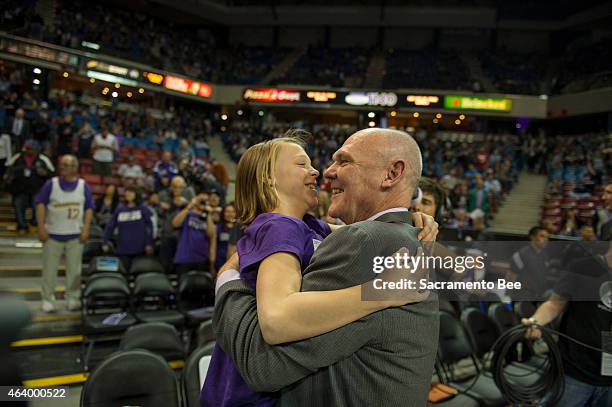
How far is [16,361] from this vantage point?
65cm

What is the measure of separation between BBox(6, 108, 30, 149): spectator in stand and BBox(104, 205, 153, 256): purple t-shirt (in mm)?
4784

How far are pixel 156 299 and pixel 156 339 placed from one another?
6.94ft

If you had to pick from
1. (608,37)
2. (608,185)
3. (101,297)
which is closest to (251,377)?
(608,37)

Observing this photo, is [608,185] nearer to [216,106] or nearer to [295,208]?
[295,208]

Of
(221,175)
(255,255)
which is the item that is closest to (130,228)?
(221,175)

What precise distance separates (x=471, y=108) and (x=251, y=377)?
1969 cm

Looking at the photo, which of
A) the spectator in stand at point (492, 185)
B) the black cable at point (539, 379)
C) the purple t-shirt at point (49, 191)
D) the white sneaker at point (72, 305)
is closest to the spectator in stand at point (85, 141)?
the purple t-shirt at point (49, 191)

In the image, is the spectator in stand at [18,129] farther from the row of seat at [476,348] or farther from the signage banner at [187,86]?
the signage banner at [187,86]

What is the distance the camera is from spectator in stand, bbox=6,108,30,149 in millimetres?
8992

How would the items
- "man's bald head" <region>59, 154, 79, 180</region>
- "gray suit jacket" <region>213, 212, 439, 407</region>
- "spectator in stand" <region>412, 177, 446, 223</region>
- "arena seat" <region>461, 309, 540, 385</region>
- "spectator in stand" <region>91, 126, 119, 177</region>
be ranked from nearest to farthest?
"gray suit jacket" <region>213, 212, 439, 407</region>, "spectator in stand" <region>412, 177, 446, 223</region>, "arena seat" <region>461, 309, 540, 385</region>, "man's bald head" <region>59, 154, 79, 180</region>, "spectator in stand" <region>91, 126, 119, 177</region>

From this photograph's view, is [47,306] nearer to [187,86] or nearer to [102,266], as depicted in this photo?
[102,266]

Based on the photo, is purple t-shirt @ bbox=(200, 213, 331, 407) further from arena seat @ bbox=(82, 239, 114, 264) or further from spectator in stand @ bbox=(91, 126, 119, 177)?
spectator in stand @ bbox=(91, 126, 119, 177)

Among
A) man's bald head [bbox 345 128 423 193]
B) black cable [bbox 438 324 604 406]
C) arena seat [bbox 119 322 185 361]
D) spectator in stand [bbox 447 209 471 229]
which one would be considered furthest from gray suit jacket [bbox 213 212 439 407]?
spectator in stand [bbox 447 209 471 229]

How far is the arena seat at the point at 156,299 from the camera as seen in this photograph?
4.59 metres
